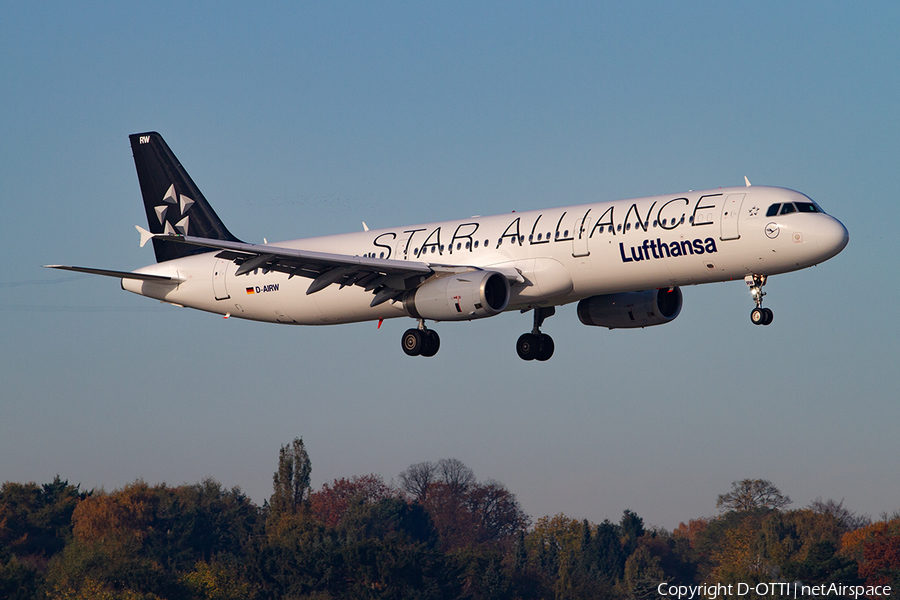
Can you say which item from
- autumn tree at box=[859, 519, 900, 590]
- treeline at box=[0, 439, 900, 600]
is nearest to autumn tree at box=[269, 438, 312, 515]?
treeline at box=[0, 439, 900, 600]

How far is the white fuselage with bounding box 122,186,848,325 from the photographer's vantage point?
39.1m

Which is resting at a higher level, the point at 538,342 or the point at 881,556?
the point at 538,342

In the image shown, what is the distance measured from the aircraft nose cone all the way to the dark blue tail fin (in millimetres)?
28132

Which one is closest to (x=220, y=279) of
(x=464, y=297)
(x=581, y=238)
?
(x=464, y=297)

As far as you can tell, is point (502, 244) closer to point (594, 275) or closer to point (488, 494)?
point (594, 275)

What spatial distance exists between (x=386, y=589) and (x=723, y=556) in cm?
6470

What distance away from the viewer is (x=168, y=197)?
184ft

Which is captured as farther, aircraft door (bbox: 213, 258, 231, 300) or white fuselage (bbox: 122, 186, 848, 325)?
aircraft door (bbox: 213, 258, 231, 300)

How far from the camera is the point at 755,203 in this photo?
39562mm

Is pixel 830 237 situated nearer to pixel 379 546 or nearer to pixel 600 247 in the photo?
pixel 600 247

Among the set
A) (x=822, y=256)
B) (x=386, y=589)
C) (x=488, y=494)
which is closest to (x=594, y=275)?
(x=822, y=256)

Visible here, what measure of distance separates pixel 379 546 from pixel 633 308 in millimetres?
74000

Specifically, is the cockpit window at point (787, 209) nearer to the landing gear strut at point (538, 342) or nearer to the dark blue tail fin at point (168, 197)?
the landing gear strut at point (538, 342)

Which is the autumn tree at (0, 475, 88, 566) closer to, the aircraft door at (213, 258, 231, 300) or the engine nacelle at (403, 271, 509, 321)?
the aircraft door at (213, 258, 231, 300)
